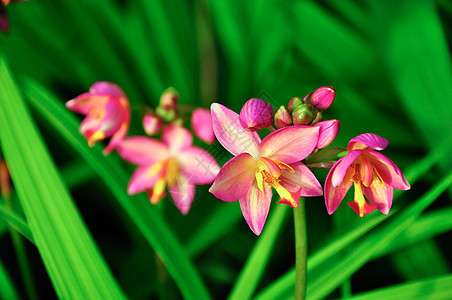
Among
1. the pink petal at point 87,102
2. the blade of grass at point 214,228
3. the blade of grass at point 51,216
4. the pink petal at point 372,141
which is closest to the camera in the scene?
the pink petal at point 372,141

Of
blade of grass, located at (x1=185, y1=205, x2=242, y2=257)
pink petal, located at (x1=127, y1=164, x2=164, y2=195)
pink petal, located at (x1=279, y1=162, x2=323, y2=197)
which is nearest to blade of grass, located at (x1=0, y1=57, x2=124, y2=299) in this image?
pink petal, located at (x1=127, y1=164, x2=164, y2=195)

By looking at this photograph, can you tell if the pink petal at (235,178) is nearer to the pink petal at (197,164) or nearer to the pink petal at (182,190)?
the pink petal at (197,164)

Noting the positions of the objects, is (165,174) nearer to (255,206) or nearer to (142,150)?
(142,150)

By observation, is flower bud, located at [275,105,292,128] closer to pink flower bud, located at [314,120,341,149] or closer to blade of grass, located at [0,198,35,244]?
pink flower bud, located at [314,120,341,149]

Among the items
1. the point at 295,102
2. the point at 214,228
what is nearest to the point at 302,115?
the point at 295,102

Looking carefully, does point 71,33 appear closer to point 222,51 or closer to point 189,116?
point 222,51

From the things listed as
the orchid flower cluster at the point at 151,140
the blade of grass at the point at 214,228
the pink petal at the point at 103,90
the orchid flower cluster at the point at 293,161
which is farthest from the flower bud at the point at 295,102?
the blade of grass at the point at 214,228

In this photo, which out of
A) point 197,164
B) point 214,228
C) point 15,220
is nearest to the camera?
point 15,220
